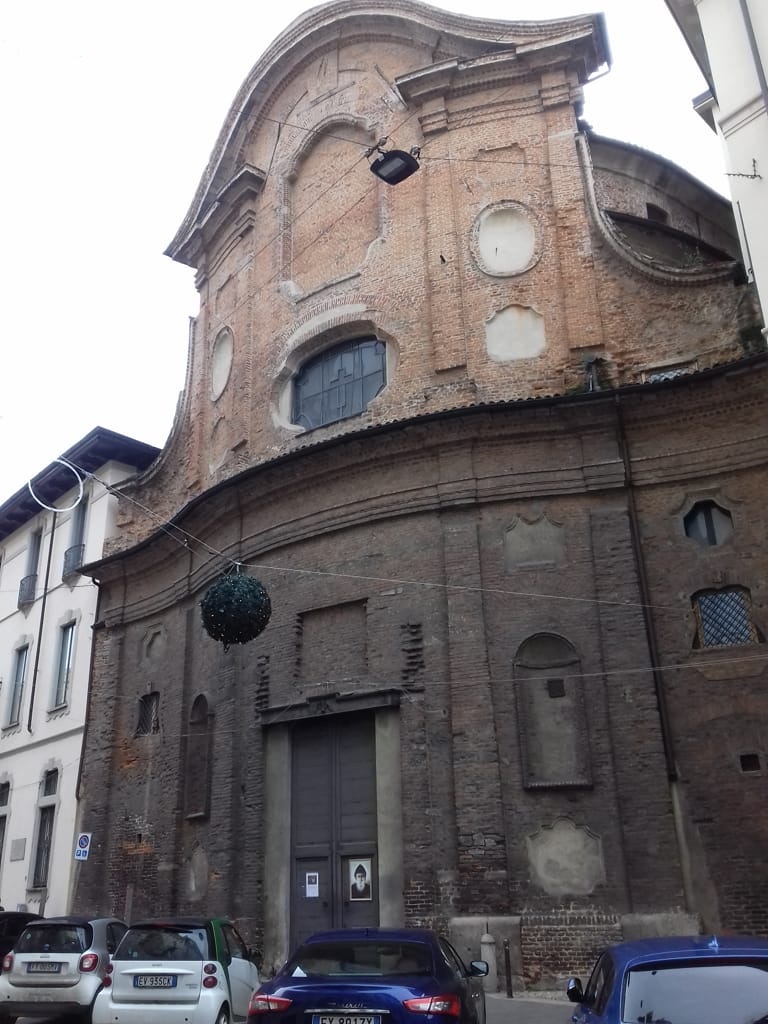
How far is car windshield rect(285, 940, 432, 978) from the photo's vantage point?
6711 millimetres

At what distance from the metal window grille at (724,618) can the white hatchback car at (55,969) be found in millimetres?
8635

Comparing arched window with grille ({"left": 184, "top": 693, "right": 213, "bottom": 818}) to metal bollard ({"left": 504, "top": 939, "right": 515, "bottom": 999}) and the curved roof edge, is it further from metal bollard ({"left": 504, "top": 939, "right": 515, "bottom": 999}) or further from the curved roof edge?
the curved roof edge

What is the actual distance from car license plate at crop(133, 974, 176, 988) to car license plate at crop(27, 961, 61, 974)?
2037mm

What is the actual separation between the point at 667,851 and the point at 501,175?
11543 millimetres

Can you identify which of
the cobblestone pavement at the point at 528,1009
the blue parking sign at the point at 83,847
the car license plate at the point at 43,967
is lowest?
the cobblestone pavement at the point at 528,1009

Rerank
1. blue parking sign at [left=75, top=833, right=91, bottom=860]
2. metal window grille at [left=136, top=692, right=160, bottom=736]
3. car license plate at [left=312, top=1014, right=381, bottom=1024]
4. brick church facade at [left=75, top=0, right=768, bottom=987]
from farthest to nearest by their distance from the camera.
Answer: metal window grille at [left=136, top=692, right=160, bottom=736] → blue parking sign at [left=75, top=833, right=91, bottom=860] → brick church facade at [left=75, top=0, right=768, bottom=987] → car license plate at [left=312, top=1014, right=381, bottom=1024]

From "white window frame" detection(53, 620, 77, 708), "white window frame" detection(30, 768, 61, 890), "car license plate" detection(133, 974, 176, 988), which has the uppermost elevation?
"white window frame" detection(53, 620, 77, 708)

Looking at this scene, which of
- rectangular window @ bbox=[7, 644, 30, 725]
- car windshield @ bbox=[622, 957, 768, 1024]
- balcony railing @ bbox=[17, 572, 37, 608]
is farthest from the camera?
balcony railing @ bbox=[17, 572, 37, 608]

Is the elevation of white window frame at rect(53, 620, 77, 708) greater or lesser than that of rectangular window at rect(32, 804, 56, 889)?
greater

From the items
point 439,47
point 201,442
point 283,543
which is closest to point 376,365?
point 283,543

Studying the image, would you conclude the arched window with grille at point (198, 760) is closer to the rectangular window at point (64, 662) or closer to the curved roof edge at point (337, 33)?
the rectangular window at point (64, 662)

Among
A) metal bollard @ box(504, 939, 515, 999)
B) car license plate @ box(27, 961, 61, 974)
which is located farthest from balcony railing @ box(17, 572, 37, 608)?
metal bollard @ box(504, 939, 515, 999)

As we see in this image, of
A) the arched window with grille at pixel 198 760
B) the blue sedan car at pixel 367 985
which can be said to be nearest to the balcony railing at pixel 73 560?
the arched window with grille at pixel 198 760

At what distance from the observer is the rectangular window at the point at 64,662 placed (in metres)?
22.5
